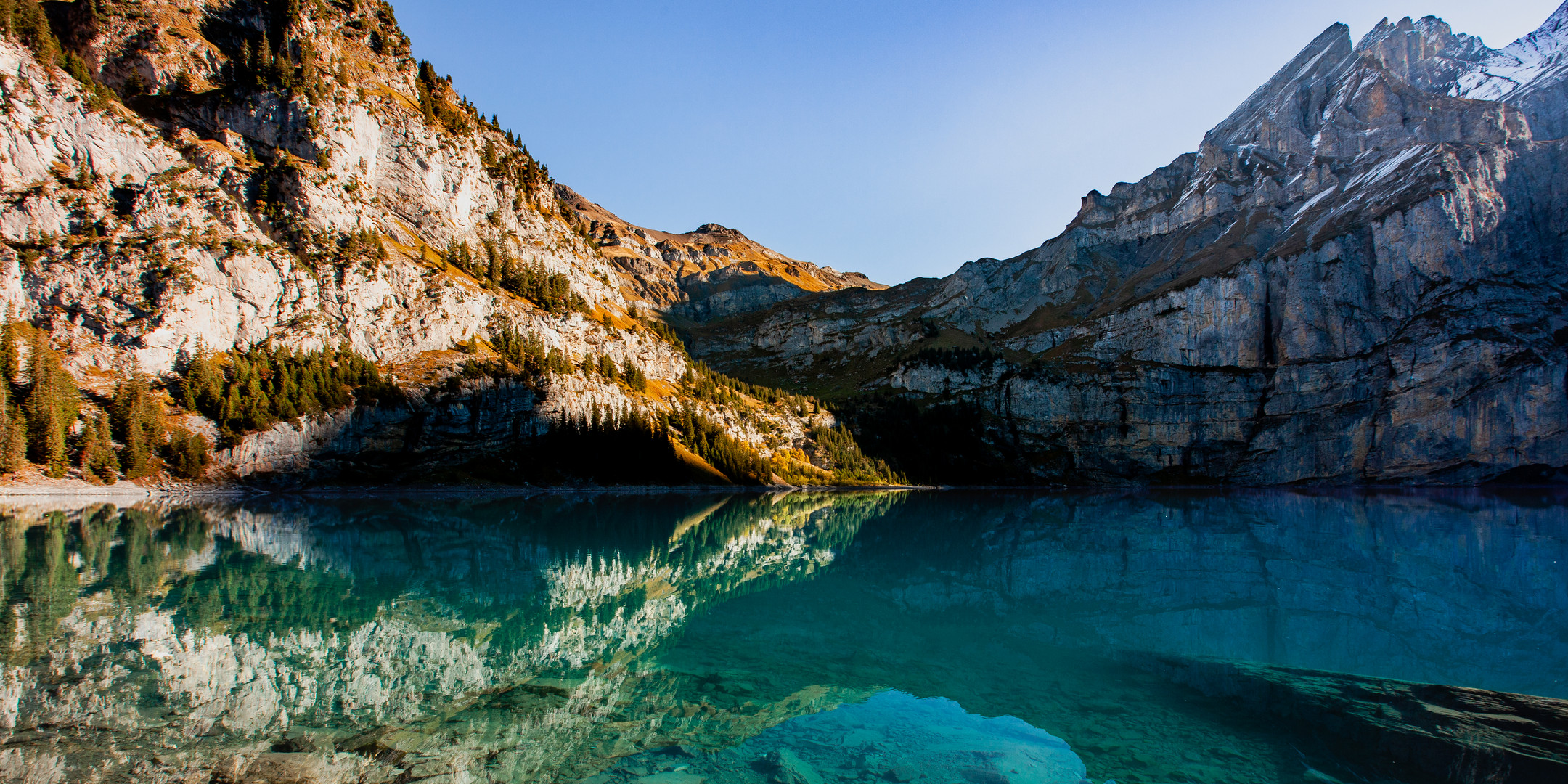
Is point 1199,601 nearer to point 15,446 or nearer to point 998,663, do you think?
point 998,663

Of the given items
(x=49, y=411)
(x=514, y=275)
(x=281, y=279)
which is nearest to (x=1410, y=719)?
(x=49, y=411)

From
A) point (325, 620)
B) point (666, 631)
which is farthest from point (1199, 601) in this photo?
point (325, 620)

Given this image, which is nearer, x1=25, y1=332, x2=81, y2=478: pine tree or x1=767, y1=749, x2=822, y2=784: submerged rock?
x1=767, y1=749, x2=822, y2=784: submerged rock

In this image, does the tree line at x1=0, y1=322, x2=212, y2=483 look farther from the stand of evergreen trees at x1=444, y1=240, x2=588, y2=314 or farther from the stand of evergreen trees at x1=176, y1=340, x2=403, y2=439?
the stand of evergreen trees at x1=444, y1=240, x2=588, y2=314

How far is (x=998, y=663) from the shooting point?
15.8 metres

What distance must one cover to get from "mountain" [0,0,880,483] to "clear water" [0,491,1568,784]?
3692cm

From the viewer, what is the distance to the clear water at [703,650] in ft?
33.0

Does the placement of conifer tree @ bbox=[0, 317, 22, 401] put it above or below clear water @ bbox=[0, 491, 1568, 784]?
above

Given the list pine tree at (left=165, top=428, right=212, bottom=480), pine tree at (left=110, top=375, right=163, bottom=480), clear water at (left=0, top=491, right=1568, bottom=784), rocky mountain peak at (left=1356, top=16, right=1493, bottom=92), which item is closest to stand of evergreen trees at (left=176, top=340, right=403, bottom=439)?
pine tree at (left=165, top=428, right=212, bottom=480)

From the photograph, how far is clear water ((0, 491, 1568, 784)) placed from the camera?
10.1 m

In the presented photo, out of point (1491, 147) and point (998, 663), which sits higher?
point (1491, 147)

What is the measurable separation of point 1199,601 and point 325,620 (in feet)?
92.7

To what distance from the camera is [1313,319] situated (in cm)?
11969

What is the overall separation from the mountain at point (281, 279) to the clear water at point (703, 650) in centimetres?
3692
